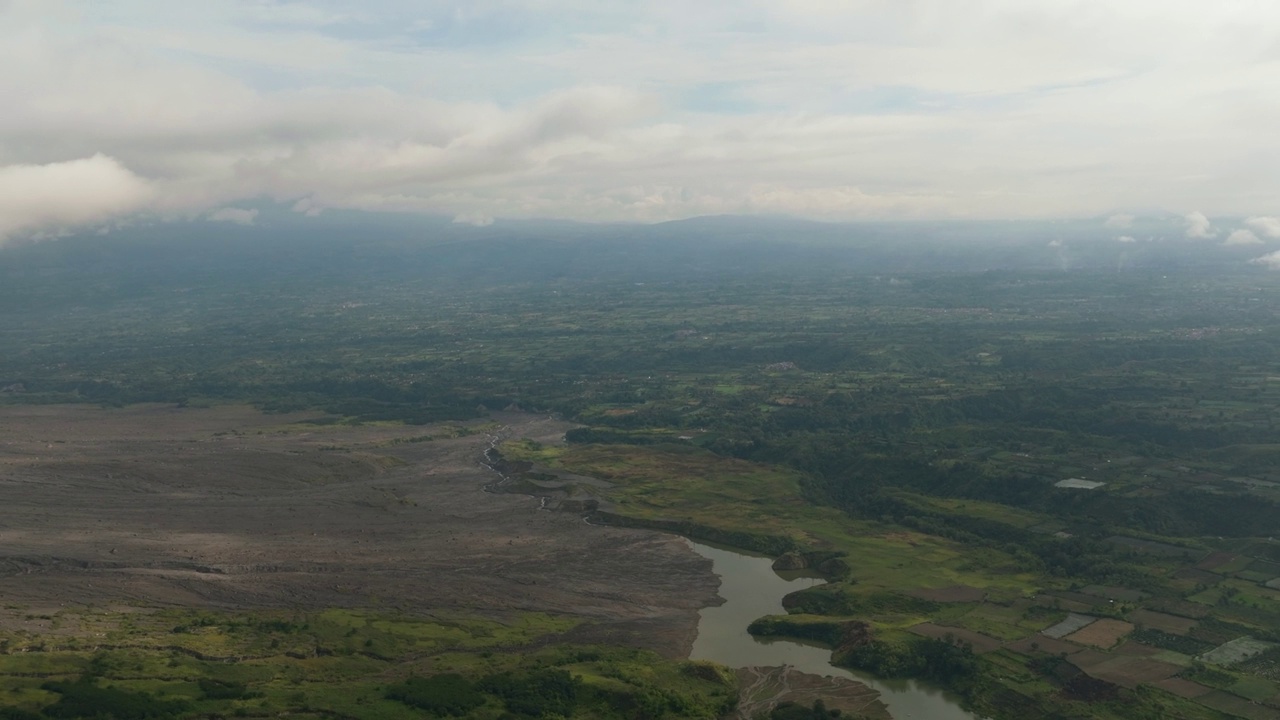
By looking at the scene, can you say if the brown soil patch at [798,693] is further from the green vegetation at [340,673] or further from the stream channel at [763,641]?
the green vegetation at [340,673]

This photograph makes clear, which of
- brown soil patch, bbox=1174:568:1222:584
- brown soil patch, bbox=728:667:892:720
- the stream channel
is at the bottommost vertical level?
the stream channel

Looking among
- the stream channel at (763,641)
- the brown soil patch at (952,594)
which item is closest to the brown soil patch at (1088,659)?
the stream channel at (763,641)

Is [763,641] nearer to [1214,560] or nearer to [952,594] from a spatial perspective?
[952,594]

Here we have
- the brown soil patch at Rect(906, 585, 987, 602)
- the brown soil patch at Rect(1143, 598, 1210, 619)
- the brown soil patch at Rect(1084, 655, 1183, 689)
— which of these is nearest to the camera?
the brown soil patch at Rect(1084, 655, 1183, 689)

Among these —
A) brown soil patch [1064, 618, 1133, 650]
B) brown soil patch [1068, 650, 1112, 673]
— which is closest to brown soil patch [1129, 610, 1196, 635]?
brown soil patch [1064, 618, 1133, 650]

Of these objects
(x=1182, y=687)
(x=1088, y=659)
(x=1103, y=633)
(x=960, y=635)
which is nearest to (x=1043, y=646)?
(x=1088, y=659)

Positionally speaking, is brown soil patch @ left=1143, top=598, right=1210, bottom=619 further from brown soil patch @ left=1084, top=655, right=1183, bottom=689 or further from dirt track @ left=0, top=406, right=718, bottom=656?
dirt track @ left=0, top=406, right=718, bottom=656
